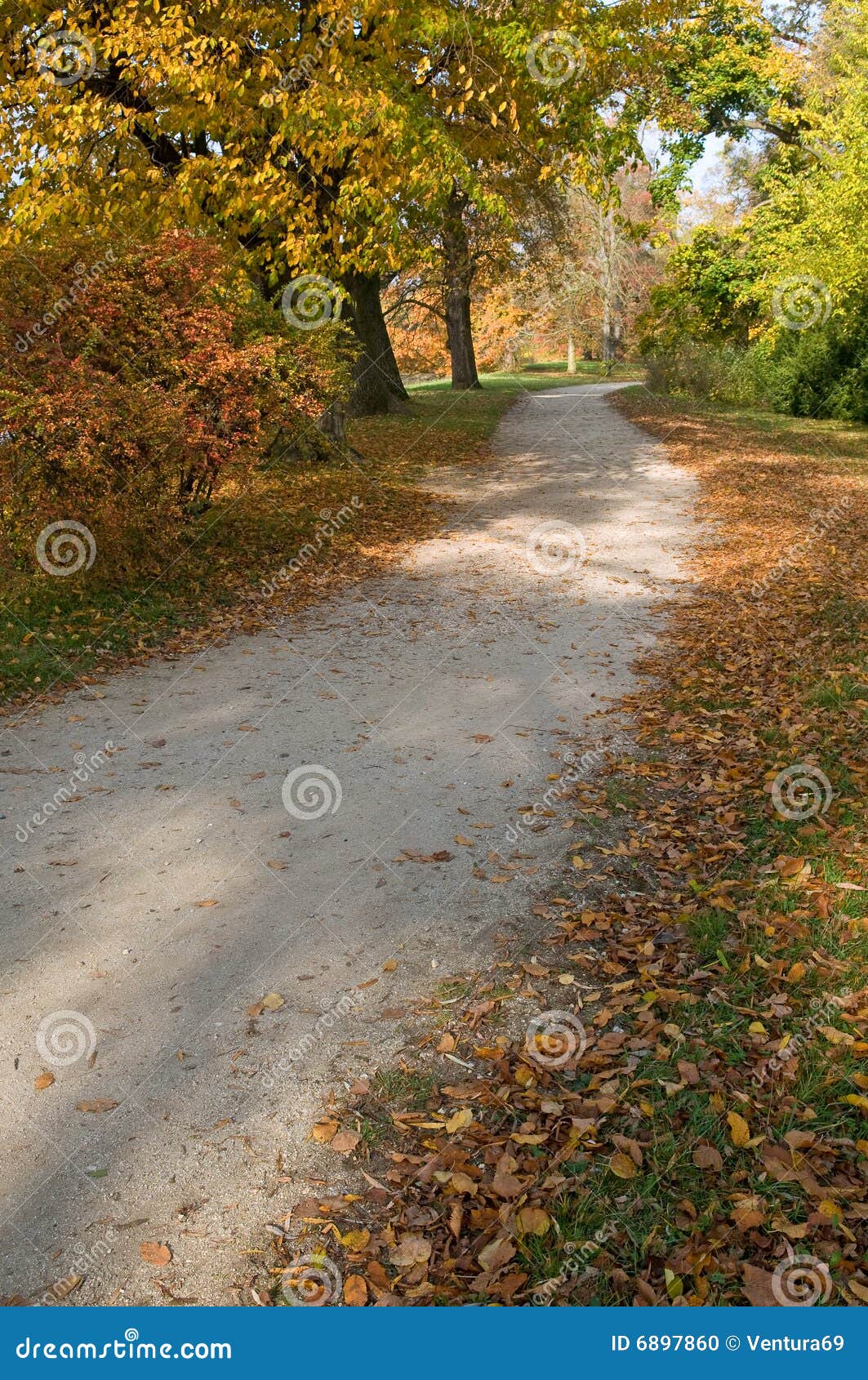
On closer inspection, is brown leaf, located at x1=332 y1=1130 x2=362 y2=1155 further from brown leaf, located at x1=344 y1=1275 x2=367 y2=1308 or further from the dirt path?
brown leaf, located at x1=344 y1=1275 x2=367 y2=1308

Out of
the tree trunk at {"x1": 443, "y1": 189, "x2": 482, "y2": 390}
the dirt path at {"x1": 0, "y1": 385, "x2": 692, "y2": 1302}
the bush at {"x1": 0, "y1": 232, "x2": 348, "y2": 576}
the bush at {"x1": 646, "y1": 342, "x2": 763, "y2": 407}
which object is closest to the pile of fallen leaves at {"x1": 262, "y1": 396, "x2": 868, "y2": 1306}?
the dirt path at {"x1": 0, "y1": 385, "x2": 692, "y2": 1302}

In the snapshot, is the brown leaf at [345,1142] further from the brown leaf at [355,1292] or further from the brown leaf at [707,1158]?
the brown leaf at [707,1158]

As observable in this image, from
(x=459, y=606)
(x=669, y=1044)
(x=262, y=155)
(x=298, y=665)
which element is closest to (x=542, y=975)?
(x=669, y=1044)

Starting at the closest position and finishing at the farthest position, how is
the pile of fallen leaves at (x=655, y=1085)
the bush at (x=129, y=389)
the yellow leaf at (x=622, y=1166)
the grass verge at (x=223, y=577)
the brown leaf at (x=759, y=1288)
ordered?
the brown leaf at (x=759, y=1288), the pile of fallen leaves at (x=655, y=1085), the yellow leaf at (x=622, y=1166), the bush at (x=129, y=389), the grass verge at (x=223, y=577)

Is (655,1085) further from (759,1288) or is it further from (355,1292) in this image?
(355,1292)

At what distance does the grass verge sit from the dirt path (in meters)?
0.55

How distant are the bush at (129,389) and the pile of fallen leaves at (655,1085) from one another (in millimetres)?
5117

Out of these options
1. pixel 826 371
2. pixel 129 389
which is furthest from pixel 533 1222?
pixel 826 371

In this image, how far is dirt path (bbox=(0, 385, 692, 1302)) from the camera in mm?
3145

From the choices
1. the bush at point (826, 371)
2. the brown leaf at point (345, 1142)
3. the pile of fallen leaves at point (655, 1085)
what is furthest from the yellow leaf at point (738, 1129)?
the bush at point (826, 371)

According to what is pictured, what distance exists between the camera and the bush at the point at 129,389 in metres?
7.82

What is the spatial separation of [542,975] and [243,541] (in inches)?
308

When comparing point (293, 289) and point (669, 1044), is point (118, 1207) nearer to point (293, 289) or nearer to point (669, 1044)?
point (669, 1044)

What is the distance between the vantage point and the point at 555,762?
19.9 feet
